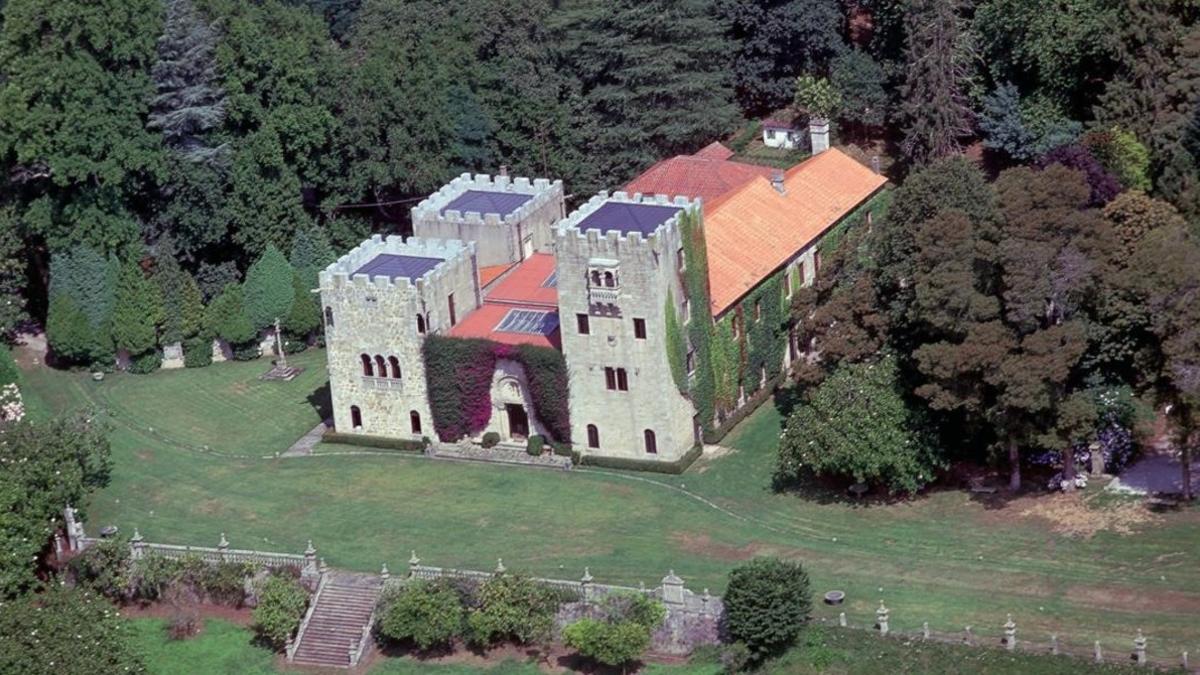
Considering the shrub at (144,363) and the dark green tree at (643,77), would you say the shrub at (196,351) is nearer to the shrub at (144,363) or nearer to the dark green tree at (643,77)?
the shrub at (144,363)

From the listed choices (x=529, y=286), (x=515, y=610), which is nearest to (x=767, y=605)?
(x=515, y=610)

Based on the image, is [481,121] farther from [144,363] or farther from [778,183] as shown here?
[144,363]

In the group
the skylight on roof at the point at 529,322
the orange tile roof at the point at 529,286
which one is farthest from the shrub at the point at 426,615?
the orange tile roof at the point at 529,286

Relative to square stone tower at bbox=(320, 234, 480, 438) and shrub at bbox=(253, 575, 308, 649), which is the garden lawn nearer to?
square stone tower at bbox=(320, 234, 480, 438)

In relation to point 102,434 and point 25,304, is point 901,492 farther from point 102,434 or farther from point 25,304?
point 25,304

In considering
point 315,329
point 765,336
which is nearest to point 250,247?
point 315,329

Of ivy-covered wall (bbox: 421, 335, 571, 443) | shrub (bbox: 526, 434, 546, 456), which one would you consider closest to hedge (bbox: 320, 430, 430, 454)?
ivy-covered wall (bbox: 421, 335, 571, 443)
